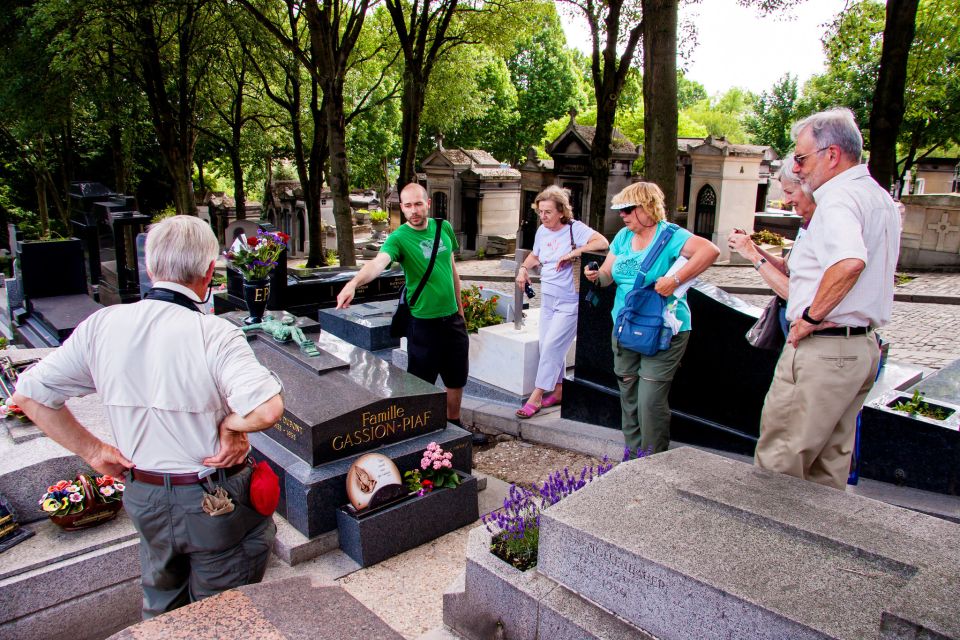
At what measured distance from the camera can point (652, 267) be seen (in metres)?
4.47

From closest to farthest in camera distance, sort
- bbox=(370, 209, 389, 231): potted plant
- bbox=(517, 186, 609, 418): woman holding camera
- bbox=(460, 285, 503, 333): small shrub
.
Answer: bbox=(517, 186, 609, 418): woman holding camera, bbox=(460, 285, 503, 333): small shrub, bbox=(370, 209, 389, 231): potted plant

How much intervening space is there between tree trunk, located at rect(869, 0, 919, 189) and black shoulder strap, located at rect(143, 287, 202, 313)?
1067 centimetres

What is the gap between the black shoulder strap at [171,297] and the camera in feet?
8.17

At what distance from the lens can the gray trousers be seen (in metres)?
2.54

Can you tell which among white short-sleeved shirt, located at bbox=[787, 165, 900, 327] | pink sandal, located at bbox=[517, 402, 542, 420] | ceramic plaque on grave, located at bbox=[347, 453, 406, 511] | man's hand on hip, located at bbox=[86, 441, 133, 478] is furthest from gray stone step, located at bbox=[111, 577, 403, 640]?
pink sandal, located at bbox=[517, 402, 542, 420]

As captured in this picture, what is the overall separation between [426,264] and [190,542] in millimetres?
3094

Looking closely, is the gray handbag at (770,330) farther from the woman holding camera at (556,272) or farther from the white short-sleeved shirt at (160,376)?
the white short-sleeved shirt at (160,376)

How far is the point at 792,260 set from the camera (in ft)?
10.7

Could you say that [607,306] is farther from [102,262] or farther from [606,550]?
[102,262]

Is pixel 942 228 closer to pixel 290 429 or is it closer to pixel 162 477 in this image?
pixel 290 429

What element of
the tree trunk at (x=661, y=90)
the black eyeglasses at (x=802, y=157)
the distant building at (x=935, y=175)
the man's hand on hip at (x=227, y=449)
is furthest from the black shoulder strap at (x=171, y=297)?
the distant building at (x=935, y=175)

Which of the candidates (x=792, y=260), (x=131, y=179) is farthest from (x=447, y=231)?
(x=131, y=179)

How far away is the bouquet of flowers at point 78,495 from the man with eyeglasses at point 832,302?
359 centimetres

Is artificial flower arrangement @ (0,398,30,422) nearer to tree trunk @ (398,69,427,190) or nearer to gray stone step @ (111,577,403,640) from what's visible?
gray stone step @ (111,577,403,640)
